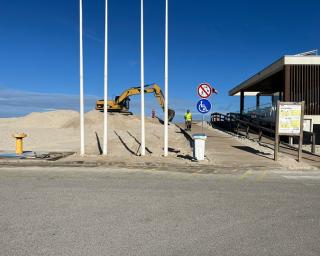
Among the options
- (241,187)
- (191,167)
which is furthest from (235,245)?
(191,167)

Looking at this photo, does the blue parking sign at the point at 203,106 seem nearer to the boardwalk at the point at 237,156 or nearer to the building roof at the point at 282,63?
the boardwalk at the point at 237,156

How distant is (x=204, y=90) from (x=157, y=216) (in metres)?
10.6

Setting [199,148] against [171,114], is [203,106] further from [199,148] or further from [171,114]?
[171,114]

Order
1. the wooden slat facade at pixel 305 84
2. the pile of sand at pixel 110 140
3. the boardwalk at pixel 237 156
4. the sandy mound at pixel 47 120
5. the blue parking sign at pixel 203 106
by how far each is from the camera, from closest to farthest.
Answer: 1. the boardwalk at pixel 237 156
2. the blue parking sign at pixel 203 106
3. the pile of sand at pixel 110 140
4. the wooden slat facade at pixel 305 84
5. the sandy mound at pixel 47 120

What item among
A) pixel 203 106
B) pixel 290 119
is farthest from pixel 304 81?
pixel 203 106

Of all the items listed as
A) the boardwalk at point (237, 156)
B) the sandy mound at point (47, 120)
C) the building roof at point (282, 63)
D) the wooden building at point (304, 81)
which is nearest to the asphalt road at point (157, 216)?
the boardwalk at point (237, 156)

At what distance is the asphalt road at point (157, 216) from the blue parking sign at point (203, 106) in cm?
568

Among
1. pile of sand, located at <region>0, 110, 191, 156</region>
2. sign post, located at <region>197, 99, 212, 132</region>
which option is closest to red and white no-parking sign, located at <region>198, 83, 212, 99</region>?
sign post, located at <region>197, 99, 212, 132</region>

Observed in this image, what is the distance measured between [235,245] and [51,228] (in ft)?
8.45

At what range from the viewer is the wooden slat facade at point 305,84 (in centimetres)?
2567

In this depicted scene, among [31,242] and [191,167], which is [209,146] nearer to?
[191,167]

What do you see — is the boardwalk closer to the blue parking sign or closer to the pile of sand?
the pile of sand

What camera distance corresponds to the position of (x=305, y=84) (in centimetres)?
2594

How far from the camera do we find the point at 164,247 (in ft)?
17.3
